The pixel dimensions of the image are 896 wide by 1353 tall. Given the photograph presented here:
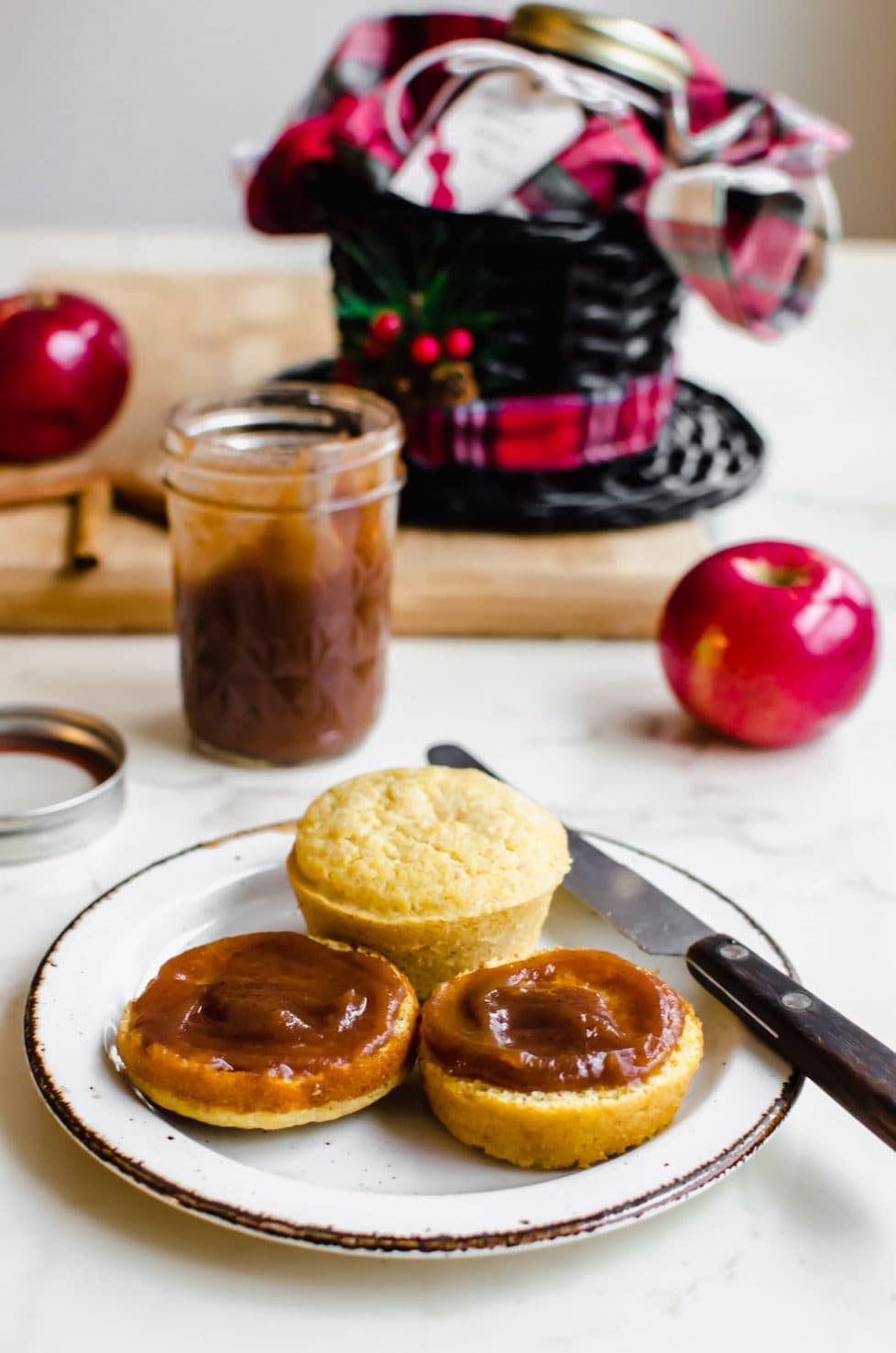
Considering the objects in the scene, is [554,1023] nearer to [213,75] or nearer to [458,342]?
[458,342]

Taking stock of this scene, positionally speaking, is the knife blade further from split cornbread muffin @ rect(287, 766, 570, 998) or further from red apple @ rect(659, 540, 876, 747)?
red apple @ rect(659, 540, 876, 747)

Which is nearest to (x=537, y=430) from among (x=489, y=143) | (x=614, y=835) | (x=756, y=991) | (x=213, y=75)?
(x=489, y=143)

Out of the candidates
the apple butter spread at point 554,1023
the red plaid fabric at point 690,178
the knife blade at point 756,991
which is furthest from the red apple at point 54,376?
the apple butter spread at point 554,1023

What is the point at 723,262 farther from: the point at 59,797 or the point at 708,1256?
the point at 708,1256

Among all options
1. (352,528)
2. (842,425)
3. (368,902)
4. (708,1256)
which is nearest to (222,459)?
(352,528)

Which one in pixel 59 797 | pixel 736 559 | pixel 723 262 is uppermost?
pixel 723 262

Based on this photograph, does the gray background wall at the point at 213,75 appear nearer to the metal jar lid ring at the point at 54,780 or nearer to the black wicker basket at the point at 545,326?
the black wicker basket at the point at 545,326
